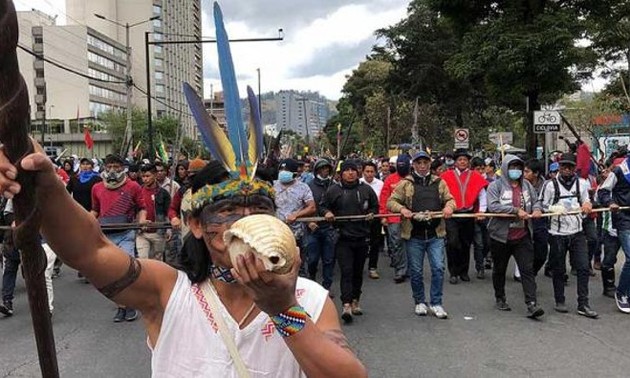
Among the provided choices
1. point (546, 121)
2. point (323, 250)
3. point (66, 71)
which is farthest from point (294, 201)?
point (66, 71)

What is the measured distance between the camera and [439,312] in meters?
6.68

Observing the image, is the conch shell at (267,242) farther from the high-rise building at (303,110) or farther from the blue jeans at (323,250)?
the high-rise building at (303,110)

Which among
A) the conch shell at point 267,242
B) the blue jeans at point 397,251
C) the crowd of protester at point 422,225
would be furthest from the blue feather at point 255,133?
the blue jeans at point 397,251

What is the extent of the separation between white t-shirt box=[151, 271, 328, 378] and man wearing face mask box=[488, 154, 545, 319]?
559 centimetres

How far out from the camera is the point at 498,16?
19.8 m

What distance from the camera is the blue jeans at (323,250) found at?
745cm

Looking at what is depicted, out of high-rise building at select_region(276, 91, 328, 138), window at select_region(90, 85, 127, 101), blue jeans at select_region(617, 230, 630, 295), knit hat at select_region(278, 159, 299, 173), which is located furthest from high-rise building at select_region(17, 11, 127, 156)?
blue jeans at select_region(617, 230, 630, 295)

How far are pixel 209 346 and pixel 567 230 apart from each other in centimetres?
610

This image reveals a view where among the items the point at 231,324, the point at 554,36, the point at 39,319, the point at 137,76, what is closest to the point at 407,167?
the point at 231,324

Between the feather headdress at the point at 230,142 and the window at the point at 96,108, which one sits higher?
the window at the point at 96,108

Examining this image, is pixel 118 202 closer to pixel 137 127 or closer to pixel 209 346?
pixel 209 346

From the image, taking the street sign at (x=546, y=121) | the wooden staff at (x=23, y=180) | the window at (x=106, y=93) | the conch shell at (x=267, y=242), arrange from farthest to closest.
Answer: the window at (x=106, y=93) → the street sign at (x=546, y=121) → the conch shell at (x=267, y=242) → the wooden staff at (x=23, y=180)

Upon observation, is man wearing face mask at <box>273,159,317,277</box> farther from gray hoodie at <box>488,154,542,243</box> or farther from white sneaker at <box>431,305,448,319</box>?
gray hoodie at <box>488,154,542,243</box>

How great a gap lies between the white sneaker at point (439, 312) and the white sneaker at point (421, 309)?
88 mm
